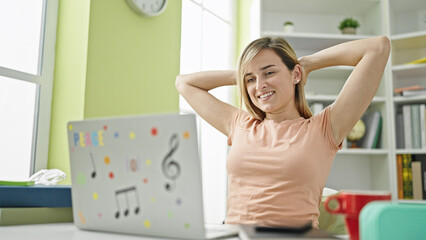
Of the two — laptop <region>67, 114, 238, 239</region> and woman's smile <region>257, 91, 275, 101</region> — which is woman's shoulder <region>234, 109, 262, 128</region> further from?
laptop <region>67, 114, 238, 239</region>

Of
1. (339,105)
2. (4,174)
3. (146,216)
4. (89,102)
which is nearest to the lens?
(146,216)

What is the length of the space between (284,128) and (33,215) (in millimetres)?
837

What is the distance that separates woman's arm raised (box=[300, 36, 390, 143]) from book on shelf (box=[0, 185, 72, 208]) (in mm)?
908

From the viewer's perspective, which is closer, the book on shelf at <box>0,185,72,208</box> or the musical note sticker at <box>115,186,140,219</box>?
the musical note sticker at <box>115,186,140,219</box>

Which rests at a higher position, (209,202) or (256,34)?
(256,34)

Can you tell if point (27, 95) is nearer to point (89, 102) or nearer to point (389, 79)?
point (89, 102)

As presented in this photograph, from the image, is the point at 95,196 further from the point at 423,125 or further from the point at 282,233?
the point at 423,125

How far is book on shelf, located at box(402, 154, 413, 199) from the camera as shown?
9.07 feet

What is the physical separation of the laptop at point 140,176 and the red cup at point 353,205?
0.77 ft

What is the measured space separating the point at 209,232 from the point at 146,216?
0.14 m

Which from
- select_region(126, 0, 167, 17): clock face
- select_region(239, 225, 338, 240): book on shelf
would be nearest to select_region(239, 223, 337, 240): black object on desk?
select_region(239, 225, 338, 240): book on shelf

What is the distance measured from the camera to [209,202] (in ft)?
9.70

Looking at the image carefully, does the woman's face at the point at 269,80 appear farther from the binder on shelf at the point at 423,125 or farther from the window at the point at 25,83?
the binder on shelf at the point at 423,125

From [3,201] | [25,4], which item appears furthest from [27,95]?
[3,201]
